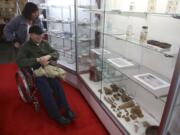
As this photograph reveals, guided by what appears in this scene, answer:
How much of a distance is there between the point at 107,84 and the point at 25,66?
1.09 metres

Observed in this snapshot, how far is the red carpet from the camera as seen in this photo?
6.12 ft

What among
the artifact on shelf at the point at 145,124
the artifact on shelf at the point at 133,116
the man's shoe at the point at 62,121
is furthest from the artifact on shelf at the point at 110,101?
the man's shoe at the point at 62,121

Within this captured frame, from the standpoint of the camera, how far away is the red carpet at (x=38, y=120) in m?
1.87

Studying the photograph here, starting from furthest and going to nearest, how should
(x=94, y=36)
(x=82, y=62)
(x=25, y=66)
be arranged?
(x=82, y=62) < (x=94, y=36) < (x=25, y=66)

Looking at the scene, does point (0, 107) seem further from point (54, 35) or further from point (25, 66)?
point (54, 35)

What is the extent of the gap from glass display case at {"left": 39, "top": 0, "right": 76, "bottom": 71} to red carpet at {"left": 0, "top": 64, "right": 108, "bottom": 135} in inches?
31.5

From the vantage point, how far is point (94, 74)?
2.54m

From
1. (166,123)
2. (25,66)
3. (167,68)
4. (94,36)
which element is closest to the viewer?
(166,123)

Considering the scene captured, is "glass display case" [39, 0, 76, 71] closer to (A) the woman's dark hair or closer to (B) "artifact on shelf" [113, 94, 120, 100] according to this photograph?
(A) the woman's dark hair

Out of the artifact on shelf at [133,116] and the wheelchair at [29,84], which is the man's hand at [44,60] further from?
the artifact on shelf at [133,116]

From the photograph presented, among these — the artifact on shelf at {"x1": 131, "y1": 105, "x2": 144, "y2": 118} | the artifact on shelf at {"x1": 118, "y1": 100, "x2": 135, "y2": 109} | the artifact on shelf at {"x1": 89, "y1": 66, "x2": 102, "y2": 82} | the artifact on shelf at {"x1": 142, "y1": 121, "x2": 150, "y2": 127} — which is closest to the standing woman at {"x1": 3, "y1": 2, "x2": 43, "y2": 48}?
the artifact on shelf at {"x1": 89, "y1": 66, "x2": 102, "y2": 82}

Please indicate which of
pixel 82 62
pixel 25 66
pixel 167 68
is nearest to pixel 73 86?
pixel 82 62

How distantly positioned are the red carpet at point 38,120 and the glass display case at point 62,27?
80 cm

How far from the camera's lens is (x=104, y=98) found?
82.8 inches
